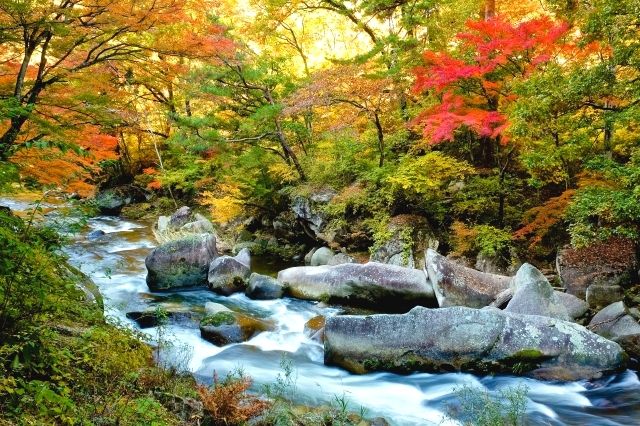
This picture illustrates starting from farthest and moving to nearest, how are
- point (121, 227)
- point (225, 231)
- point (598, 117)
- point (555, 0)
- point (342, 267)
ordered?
point (121, 227) → point (225, 231) → point (342, 267) → point (555, 0) → point (598, 117)

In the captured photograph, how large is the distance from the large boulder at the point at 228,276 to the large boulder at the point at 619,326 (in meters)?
7.76

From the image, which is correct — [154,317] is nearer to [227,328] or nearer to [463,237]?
[227,328]

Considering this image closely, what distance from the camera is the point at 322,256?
1290 cm

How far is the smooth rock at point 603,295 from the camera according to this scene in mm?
8016

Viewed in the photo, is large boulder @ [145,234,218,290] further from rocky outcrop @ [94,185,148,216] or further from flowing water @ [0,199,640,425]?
rocky outcrop @ [94,185,148,216]

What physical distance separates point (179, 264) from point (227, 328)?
3953 millimetres

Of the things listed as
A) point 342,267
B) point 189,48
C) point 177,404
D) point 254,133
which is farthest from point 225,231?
point 177,404

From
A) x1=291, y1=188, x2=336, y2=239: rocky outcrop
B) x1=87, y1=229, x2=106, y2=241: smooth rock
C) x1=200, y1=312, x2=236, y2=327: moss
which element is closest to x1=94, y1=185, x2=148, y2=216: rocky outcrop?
x1=87, y1=229, x2=106, y2=241: smooth rock

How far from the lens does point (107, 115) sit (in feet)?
28.8

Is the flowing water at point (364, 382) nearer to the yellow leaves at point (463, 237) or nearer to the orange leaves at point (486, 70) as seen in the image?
the yellow leaves at point (463, 237)

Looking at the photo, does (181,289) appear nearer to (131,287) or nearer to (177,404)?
(131,287)

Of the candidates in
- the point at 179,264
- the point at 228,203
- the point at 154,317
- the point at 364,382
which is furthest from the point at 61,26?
the point at 228,203

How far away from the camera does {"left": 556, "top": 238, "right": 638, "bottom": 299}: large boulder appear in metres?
8.20

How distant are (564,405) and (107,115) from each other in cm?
961
